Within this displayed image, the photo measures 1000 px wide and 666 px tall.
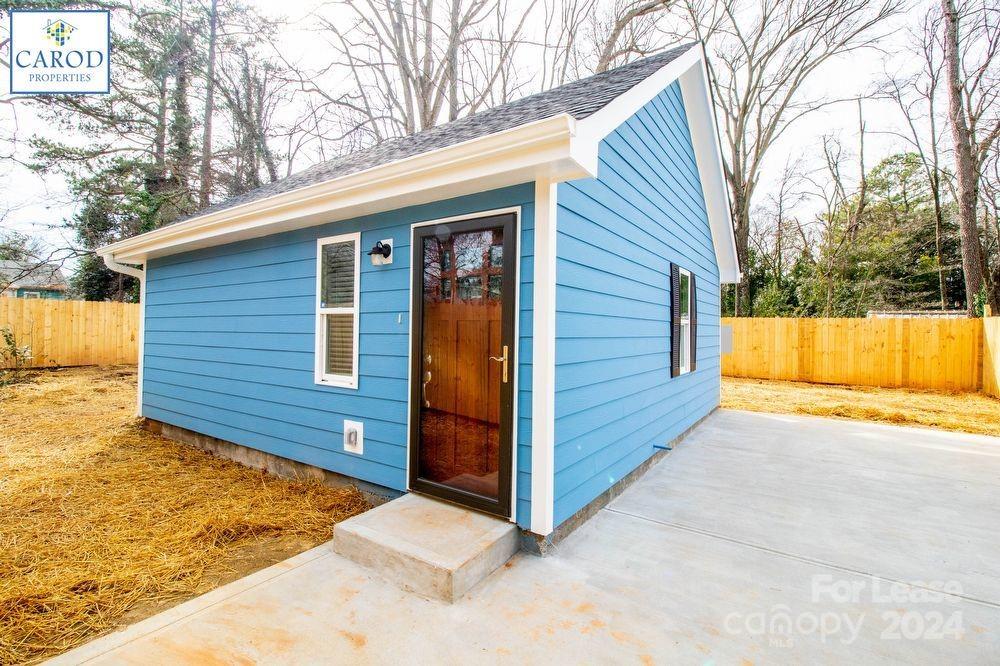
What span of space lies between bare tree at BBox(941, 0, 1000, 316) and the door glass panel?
11798mm

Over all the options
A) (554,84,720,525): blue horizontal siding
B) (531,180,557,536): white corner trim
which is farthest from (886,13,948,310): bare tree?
(531,180,557,536): white corner trim

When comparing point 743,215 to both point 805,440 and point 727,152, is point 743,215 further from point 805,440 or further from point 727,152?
point 805,440

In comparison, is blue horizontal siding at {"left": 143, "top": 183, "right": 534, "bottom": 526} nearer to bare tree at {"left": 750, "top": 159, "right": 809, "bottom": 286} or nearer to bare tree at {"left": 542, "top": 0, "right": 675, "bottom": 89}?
bare tree at {"left": 542, "top": 0, "right": 675, "bottom": 89}

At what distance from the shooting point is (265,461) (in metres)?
4.30

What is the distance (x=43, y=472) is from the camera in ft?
13.7

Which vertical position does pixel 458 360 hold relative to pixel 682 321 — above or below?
below

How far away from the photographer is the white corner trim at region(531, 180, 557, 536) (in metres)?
2.57

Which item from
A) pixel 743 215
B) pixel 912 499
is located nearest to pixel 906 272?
pixel 743 215

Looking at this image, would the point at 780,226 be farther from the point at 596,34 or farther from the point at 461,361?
the point at 461,361

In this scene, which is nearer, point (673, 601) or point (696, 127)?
point (673, 601)

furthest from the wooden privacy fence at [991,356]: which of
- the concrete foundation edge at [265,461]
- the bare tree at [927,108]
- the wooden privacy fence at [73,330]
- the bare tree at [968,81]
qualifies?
the wooden privacy fence at [73,330]

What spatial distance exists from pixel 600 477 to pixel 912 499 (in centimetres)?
241

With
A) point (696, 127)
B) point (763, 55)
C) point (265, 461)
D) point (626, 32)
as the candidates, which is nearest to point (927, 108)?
point (763, 55)

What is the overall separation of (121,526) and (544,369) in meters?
3.01
